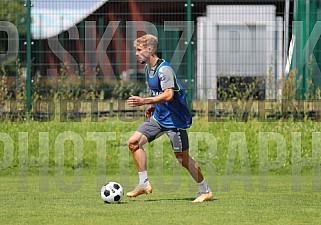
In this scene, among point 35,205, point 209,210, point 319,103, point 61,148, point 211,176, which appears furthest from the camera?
point 319,103

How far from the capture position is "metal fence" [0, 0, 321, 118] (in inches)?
643

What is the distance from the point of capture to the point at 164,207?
29.8 ft

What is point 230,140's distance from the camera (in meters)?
15.4

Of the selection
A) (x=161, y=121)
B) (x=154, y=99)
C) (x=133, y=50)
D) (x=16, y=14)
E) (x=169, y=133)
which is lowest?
(x=169, y=133)

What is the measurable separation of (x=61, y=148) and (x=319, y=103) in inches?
197

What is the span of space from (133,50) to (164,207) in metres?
7.82

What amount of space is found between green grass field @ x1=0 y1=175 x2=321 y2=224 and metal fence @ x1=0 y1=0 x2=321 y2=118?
4662mm

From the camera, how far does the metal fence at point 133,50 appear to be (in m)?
16.3

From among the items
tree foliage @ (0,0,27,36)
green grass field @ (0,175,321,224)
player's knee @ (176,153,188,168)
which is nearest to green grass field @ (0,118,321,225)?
green grass field @ (0,175,321,224)

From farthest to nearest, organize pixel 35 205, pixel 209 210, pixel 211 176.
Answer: pixel 211 176 → pixel 35 205 → pixel 209 210

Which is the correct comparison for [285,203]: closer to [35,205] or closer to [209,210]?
[209,210]

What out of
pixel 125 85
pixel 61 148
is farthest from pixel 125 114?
pixel 61 148

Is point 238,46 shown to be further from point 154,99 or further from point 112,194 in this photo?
point 112,194

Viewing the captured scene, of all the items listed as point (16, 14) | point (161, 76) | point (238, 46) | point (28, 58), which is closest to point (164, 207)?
point (161, 76)
